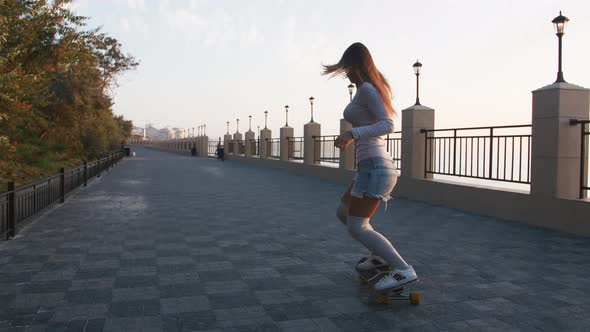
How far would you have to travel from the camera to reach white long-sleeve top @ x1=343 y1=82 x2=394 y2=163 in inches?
145

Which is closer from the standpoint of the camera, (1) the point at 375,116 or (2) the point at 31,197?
(1) the point at 375,116

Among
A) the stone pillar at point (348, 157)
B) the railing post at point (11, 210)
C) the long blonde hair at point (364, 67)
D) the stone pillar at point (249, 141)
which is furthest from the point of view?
the stone pillar at point (249, 141)

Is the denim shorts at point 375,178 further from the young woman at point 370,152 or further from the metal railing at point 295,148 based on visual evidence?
the metal railing at point 295,148

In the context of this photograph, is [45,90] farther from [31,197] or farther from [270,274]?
[270,274]

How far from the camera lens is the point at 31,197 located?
316 inches

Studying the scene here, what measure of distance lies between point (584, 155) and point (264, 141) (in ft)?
69.4

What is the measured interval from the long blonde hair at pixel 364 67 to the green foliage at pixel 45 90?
606 cm

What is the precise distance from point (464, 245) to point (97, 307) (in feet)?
14.9

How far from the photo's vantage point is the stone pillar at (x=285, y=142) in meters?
23.7

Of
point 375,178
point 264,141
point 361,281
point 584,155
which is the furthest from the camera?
point 264,141

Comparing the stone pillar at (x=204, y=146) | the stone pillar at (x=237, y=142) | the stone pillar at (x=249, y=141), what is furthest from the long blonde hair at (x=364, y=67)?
the stone pillar at (x=204, y=146)

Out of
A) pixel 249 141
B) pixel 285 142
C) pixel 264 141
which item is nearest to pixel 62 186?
pixel 285 142

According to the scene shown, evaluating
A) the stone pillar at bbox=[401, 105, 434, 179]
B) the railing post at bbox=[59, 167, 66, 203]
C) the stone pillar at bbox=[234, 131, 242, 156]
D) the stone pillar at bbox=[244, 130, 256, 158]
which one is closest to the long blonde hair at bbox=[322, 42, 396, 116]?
the stone pillar at bbox=[401, 105, 434, 179]

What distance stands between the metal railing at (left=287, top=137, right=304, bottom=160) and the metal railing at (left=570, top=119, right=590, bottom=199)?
15.1 metres
